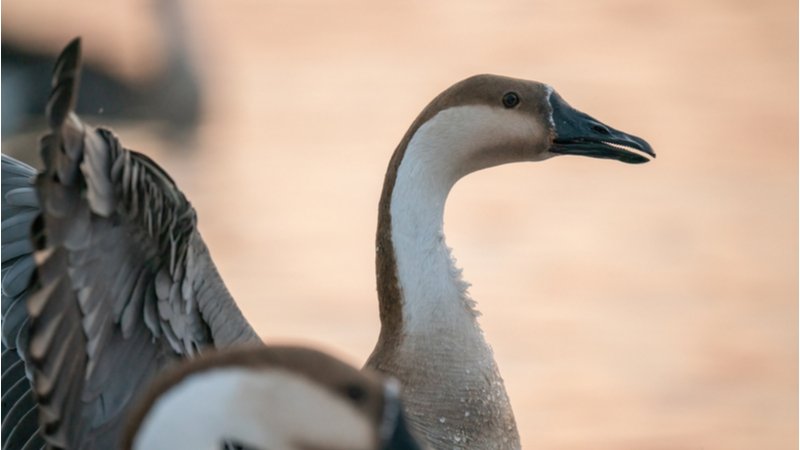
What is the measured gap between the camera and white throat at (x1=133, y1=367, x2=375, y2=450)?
259 cm

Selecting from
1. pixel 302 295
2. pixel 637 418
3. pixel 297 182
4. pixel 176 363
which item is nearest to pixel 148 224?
pixel 176 363

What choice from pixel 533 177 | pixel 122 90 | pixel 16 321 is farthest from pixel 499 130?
pixel 122 90

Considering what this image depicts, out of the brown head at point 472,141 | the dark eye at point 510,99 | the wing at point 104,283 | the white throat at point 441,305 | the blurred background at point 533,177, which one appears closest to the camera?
the wing at point 104,283

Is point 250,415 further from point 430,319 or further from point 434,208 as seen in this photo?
point 434,208

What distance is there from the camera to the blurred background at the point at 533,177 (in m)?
8.79

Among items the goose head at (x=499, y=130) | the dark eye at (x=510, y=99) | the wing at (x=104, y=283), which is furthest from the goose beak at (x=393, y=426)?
the dark eye at (x=510, y=99)

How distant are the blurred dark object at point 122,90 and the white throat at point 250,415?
765cm


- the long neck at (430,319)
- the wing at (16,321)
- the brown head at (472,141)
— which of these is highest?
the brown head at (472,141)

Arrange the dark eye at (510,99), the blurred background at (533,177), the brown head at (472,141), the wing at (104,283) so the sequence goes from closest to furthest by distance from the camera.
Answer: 1. the wing at (104,283)
2. the brown head at (472,141)
3. the dark eye at (510,99)
4. the blurred background at (533,177)

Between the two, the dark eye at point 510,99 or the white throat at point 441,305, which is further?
the dark eye at point 510,99

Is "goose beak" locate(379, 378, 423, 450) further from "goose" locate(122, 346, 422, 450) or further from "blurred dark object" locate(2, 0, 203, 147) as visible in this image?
"blurred dark object" locate(2, 0, 203, 147)

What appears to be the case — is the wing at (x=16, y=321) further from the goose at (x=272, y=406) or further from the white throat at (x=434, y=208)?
the goose at (x=272, y=406)

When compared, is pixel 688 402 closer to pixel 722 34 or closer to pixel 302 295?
pixel 302 295

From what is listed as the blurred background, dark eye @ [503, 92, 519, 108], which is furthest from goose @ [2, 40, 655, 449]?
the blurred background
